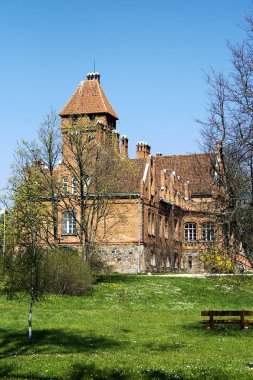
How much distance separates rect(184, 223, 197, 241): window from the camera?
66.0 meters

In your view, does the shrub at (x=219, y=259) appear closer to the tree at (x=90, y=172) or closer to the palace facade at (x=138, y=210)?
the tree at (x=90, y=172)

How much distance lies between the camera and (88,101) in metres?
68.4

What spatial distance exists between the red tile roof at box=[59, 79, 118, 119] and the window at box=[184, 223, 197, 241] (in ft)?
50.3

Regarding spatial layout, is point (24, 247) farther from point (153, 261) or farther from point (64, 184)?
point (153, 261)

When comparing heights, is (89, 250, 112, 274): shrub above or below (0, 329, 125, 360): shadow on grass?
above

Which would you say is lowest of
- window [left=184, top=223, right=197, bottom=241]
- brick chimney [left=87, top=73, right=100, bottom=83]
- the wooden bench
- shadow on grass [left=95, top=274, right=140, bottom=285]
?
the wooden bench

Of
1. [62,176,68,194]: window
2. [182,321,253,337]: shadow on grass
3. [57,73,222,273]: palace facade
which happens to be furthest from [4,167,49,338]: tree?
[57,73,222,273]: palace facade

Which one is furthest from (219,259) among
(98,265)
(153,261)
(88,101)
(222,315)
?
(88,101)

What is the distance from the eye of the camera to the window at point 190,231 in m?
66.0

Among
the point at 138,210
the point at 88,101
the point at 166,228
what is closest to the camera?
the point at 138,210

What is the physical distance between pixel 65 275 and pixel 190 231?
3383 centimetres

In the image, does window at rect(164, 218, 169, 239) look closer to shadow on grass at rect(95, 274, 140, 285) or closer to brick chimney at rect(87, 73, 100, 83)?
shadow on grass at rect(95, 274, 140, 285)

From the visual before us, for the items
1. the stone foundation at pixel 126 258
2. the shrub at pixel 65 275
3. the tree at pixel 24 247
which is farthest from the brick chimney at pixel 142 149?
the tree at pixel 24 247

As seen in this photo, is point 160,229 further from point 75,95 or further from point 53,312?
point 53,312
